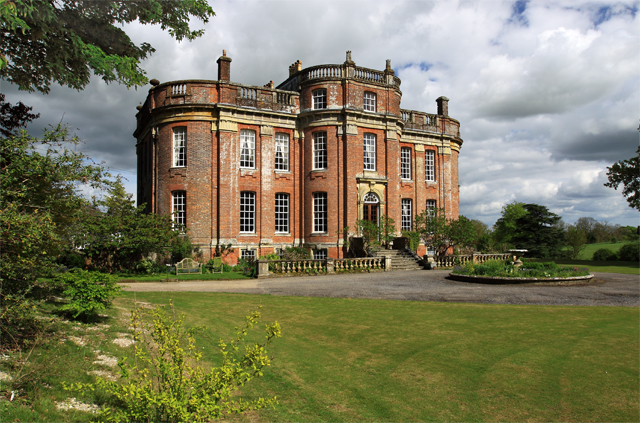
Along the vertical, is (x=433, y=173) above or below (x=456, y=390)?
above

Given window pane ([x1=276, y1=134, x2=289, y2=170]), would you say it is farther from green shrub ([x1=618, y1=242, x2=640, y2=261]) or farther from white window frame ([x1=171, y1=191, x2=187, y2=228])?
green shrub ([x1=618, y1=242, x2=640, y2=261])

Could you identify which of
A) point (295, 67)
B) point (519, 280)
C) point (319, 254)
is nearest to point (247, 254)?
point (319, 254)

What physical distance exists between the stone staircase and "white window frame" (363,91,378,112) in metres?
9.39

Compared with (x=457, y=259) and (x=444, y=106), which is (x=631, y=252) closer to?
(x=457, y=259)

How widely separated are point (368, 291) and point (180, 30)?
916 cm

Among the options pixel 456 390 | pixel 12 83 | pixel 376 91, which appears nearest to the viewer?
pixel 456 390

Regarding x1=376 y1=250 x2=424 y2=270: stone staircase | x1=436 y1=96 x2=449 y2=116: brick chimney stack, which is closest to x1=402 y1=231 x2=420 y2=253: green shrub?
x1=376 y1=250 x2=424 y2=270: stone staircase

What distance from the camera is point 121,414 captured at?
10.9 feet

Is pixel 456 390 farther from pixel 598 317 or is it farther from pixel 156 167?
pixel 156 167

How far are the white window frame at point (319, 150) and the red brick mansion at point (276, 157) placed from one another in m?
0.06

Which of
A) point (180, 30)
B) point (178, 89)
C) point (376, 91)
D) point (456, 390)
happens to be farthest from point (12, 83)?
point (376, 91)

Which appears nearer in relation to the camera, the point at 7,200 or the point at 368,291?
the point at 7,200

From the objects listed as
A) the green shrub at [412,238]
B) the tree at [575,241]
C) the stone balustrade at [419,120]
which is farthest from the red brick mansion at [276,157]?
the tree at [575,241]

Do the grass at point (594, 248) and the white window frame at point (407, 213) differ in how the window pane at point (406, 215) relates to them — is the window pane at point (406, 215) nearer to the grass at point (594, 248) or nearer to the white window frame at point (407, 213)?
the white window frame at point (407, 213)
